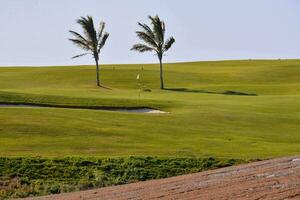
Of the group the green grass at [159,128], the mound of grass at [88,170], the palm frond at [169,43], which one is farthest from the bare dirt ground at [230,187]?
the palm frond at [169,43]

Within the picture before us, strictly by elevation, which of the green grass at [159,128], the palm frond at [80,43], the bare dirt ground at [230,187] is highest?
the palm frond at [80,43]

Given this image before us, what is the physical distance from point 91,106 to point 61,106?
1754 millimetres

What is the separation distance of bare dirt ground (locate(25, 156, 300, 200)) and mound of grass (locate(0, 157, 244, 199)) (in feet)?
21.4

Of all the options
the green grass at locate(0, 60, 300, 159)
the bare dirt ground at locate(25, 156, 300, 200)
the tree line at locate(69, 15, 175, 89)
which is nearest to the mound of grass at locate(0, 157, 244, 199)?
the green grass at locate(0, 60, 300, 159)

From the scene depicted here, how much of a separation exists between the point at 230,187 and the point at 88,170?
465 inches

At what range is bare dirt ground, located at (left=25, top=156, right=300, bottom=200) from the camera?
11750mm

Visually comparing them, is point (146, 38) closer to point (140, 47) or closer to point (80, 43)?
point (140, 47)

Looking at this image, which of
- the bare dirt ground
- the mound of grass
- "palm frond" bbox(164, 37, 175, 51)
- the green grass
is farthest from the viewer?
"palm frond" bbox(164, 37, 175, 51)

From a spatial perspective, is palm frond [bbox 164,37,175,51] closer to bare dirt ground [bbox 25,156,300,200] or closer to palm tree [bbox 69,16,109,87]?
palm tree [bbox 69,16,109,87]

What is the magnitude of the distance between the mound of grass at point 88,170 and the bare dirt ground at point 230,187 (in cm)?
653

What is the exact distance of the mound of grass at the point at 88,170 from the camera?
73.5 feet

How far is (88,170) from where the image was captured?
24062mm

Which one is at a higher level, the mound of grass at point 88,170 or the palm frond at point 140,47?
the palm frond at point 140,47

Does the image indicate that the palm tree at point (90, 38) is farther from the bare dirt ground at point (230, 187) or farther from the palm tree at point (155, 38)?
the bare dirt ground at point (230, 187)
